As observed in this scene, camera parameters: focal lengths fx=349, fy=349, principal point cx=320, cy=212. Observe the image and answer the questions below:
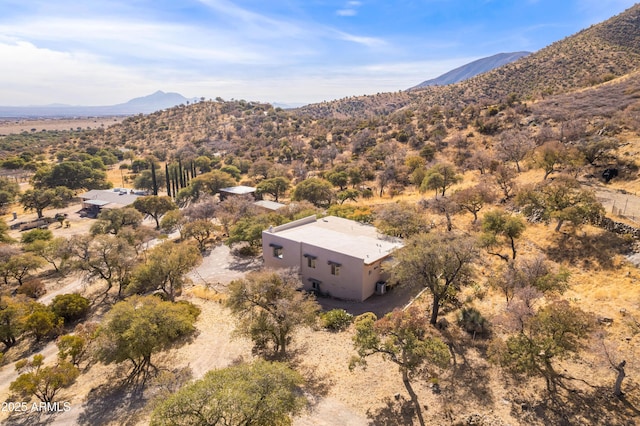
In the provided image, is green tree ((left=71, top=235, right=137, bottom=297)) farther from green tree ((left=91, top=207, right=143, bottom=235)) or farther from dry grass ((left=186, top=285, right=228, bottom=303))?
green tree ((left=91, top=207, right=143, bottom=235))

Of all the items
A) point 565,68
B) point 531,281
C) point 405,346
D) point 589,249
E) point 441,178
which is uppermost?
point 565,68

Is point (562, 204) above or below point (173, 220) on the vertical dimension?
above

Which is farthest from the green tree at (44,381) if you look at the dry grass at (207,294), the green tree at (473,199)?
the green tree at (473,199)

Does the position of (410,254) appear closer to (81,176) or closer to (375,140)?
(375,140)

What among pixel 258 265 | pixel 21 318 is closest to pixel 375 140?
pixel 258 265

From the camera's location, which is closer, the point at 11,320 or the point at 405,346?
the point at 405,346

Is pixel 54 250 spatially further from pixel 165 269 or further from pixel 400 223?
pixel 400 223

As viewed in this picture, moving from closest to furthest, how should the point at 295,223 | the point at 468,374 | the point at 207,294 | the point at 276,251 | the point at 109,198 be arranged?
1. the point at 468,374
2. the point at 207,294
3. the point at 276,251
4. the point at 295,223
5. the point at 109,198

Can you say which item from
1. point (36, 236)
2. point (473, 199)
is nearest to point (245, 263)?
point (473, 199)
